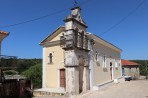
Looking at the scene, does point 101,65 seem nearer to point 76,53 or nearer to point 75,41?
point 76,53

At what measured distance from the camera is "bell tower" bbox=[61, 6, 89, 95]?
16922 millimetres

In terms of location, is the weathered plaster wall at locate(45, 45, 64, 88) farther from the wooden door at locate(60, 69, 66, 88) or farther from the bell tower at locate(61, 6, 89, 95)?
the bell tower at locate(61, 6, 89, 95)

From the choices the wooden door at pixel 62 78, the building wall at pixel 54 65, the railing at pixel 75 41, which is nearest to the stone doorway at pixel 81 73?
the railing at pixel 75 41

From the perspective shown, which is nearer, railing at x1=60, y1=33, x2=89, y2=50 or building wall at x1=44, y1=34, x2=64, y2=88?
railing at x1=60, y1=33, x2=89, y2=50

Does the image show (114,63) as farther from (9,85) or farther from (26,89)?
(9,85)

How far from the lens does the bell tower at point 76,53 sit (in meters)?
16.9

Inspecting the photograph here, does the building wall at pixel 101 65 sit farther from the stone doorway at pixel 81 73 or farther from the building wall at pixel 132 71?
the building wall at pixel 132 71

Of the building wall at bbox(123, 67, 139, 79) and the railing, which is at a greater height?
the railing

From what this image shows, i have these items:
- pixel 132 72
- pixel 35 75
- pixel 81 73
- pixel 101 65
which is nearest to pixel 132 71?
pixel 132 72

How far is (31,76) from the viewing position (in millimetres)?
27875

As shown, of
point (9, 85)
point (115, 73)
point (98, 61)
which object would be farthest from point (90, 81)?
point (115, 73)

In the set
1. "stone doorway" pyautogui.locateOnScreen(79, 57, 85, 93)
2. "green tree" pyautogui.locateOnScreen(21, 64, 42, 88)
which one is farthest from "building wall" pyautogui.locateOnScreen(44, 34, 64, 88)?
"green tree" pyautogui.locateOnScreen(21, 64, 42, 88)

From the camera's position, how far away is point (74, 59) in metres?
17.0

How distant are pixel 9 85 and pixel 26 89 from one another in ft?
8.85
